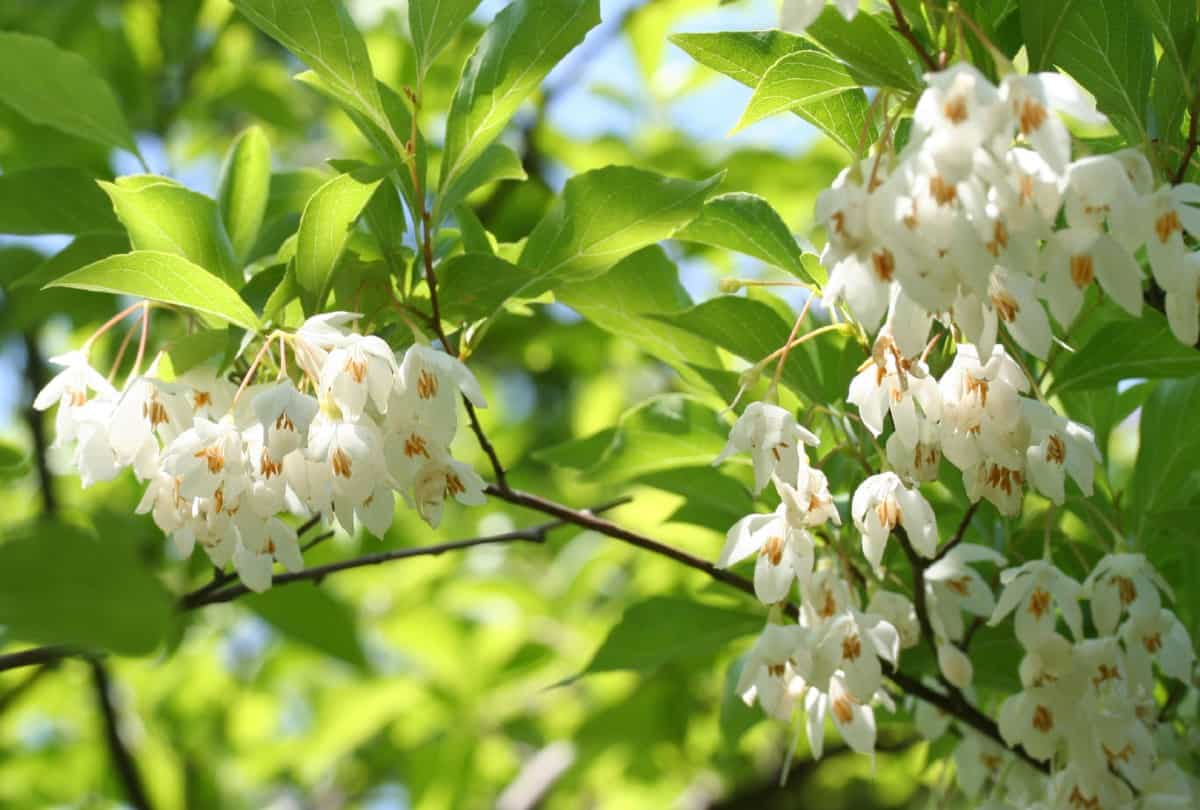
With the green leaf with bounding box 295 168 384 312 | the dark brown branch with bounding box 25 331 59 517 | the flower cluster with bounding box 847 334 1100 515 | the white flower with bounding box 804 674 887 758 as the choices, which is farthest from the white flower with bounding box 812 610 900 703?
the dark brown branch with bounding box 25 331 59 517

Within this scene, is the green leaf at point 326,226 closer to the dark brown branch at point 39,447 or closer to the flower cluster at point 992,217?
the flower cluster at point 992,217

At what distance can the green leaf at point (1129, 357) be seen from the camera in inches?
68.2

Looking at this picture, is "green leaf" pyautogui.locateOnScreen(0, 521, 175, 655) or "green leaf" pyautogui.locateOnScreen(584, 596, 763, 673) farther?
"green leaf" pyautogui.locateOnScreen(584, 596, 763, 673)

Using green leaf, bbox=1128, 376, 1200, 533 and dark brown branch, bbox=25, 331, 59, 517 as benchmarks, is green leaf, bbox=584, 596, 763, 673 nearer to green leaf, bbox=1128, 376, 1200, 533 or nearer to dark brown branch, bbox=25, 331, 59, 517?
green leaf, bbox=1128, 376, 1200, 533

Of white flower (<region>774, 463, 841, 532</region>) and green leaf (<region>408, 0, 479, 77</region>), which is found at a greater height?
green leaf (<region>408, 0, 479, 77</region>)

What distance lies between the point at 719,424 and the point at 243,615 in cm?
296

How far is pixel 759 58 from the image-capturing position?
1.55m

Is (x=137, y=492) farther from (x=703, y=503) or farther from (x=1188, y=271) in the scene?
(x=1188, y=271)

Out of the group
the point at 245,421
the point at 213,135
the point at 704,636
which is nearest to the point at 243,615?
the point at 213,135

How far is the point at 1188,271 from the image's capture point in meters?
1.30

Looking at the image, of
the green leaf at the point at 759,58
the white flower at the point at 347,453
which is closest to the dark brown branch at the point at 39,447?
the white flower at the point at 347,453

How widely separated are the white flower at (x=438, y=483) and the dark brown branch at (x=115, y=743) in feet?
6.19

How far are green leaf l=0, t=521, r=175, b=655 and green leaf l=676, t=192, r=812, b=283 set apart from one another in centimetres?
110

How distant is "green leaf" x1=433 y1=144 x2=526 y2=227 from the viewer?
177cm
